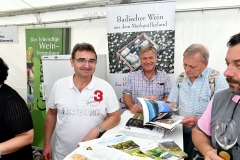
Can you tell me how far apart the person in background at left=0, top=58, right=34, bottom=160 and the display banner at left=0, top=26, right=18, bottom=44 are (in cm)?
250

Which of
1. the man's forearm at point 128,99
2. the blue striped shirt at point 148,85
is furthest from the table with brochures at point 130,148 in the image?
the blue striped shirt at point 148,85

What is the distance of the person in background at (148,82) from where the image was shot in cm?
224

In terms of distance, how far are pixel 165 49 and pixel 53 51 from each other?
1.91 meters

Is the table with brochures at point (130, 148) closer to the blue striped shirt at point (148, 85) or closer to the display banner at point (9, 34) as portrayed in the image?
the blue striped shirt at point (148, 85)

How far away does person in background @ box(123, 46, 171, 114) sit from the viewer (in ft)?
7.37

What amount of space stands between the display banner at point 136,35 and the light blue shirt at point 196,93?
0.96 m

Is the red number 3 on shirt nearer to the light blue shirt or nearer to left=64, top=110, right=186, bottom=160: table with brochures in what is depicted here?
left=64, top=110, right=186, bottom=160: table with brochures

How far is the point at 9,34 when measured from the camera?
3.47 m

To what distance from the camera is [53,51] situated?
10.6 ft

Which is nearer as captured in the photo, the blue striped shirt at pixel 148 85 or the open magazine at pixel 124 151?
the open magazine at pixel 124 151

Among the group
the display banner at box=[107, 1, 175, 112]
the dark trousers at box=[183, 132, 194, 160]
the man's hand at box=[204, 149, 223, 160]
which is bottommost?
the dark trousers at box=[183, 132, 194, 160]

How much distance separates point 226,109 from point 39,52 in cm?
311

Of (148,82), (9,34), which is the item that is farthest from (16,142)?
(9,34)

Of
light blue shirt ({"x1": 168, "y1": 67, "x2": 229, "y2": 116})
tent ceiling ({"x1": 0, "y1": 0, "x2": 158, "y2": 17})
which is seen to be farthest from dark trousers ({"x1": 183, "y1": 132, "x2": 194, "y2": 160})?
tent ceiling ({"x1": 0, "y1": 0, "x2": 158, "y2": 17})
